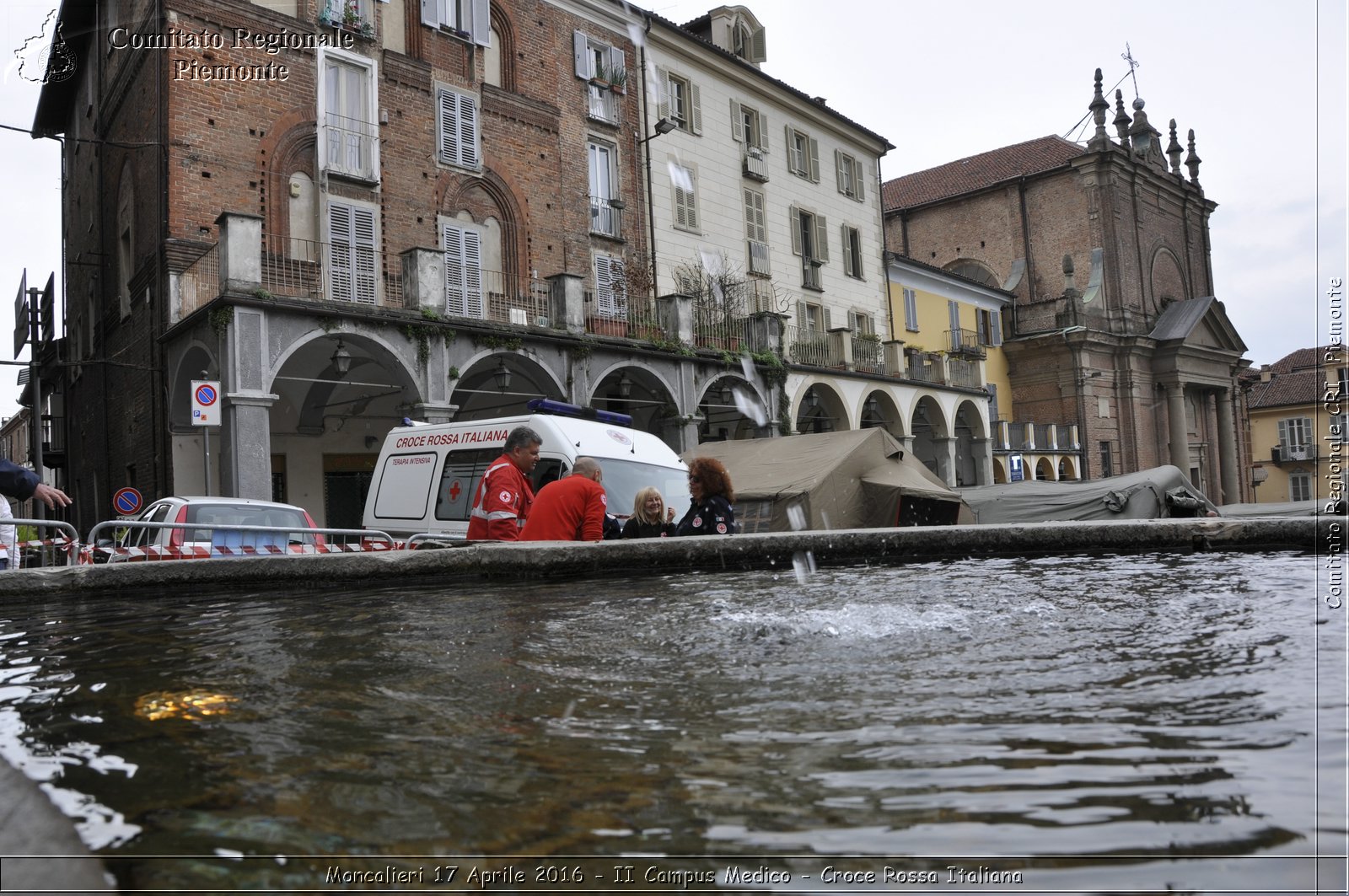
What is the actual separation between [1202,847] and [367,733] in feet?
6.60

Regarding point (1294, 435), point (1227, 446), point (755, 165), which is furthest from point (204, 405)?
point (1294, 435)

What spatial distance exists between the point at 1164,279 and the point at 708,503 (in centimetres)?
4856

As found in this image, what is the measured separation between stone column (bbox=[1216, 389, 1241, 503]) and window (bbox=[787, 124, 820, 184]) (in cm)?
3007

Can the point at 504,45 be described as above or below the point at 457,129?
above

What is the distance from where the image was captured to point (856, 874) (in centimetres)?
190

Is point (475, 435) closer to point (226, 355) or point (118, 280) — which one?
point (226, 355)

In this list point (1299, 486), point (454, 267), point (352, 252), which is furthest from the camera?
point (1299, 486)

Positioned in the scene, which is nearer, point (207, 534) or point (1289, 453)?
point (207, 534)

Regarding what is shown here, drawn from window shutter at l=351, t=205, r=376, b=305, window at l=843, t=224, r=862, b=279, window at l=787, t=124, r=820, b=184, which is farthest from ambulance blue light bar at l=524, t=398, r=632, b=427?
window at l=843, t=224, r=862, b=279

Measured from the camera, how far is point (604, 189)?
24703 mm

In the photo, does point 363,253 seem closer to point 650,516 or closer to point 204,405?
point 204,405

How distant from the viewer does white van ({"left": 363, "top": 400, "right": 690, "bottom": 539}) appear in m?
11.0

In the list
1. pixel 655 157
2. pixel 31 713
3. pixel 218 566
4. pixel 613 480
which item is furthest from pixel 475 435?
pixel 655 157

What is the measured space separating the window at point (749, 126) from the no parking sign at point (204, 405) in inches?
690
